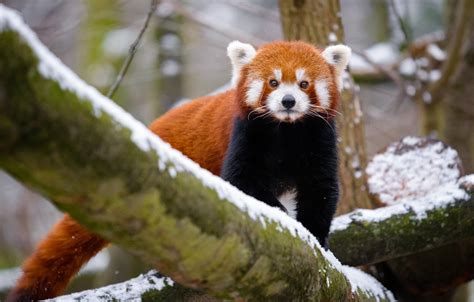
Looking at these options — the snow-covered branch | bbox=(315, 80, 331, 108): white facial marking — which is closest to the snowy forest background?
bbox=(315, 80, 331, 108): white facial marking

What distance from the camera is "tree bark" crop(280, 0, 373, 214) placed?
390cm

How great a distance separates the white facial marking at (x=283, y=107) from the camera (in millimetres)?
2850

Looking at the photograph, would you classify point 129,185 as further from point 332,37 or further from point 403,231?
point 332,37

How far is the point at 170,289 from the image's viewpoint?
2607 mm

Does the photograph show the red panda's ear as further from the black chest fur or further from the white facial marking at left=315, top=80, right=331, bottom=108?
the black chest fur

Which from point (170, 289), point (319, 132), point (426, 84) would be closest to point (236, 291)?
point (170, 289)

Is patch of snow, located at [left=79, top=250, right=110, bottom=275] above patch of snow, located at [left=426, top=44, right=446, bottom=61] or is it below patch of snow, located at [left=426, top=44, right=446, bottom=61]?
below

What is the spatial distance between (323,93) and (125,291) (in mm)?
1250

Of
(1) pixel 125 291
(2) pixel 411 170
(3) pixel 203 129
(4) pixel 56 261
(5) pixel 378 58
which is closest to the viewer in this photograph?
(1) pixel 125 291

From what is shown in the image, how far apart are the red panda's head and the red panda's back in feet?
0.81

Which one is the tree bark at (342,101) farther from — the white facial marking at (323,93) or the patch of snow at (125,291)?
the patch of snow at (125,291)

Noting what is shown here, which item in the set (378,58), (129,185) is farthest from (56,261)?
(378,58)

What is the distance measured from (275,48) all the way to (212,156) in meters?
0.68

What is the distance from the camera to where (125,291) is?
2557 millimetres
